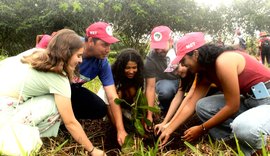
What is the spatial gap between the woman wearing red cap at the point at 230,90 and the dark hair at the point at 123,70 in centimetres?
66

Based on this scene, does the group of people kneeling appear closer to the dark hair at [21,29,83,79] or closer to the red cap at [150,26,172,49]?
the dark hair at [21,29,83,79]

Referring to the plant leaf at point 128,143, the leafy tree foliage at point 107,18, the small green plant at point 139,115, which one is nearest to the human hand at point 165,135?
the small green plant at point 139,115

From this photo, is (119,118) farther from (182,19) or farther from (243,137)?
(182,19)

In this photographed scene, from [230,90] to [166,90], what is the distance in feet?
3.80

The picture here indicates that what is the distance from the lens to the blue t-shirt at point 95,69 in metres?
2.88

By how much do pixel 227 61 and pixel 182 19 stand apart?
30.7 feet

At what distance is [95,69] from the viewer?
9.51 feet

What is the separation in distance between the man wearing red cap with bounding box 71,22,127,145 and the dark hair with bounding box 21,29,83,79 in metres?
0.56

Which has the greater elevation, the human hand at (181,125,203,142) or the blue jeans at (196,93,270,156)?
the blue jeans at (196,93,270,156)

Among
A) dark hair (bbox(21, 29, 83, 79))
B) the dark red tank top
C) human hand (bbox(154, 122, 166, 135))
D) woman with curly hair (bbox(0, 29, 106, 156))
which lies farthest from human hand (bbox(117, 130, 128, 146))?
the dark red tank top

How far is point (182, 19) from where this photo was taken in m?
11.3

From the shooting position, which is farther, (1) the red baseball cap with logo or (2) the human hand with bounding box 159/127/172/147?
(1) the red baseball cap with logo

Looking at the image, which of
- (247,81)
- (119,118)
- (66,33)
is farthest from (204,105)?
(66,33)

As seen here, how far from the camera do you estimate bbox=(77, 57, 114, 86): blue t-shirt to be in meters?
2.88
